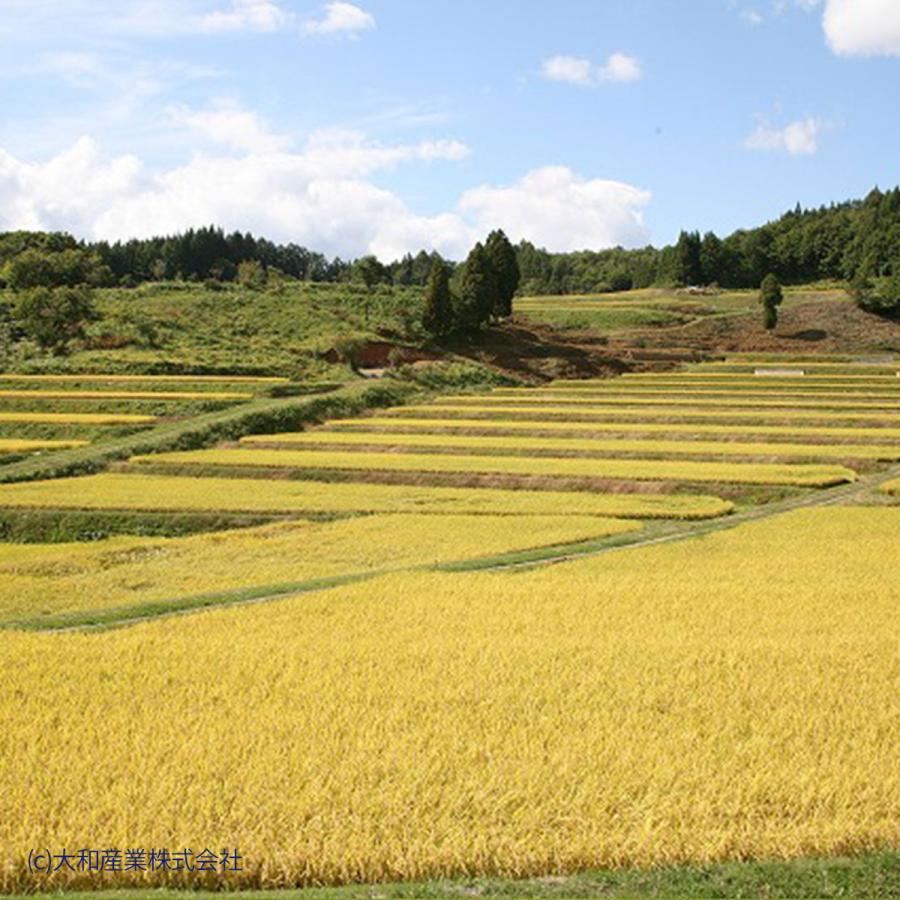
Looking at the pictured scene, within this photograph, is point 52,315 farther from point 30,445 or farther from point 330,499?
point 330,499

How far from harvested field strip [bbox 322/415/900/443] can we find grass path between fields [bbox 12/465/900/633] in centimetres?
720

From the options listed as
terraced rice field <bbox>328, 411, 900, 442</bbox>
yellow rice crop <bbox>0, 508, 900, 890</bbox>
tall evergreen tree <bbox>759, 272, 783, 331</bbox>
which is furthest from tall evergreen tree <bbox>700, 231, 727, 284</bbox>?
yellow rice crop <bbox>0, 508, 900, 890</bbox>

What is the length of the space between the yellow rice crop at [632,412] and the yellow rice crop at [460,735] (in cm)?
3100

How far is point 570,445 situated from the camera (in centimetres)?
4422

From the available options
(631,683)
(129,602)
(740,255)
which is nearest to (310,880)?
(631,683)

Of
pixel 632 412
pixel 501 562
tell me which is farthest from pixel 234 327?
pixel 501 562

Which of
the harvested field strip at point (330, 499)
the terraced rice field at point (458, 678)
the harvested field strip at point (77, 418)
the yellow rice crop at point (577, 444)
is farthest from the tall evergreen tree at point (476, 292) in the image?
the terraced rice field at point (458, 678)

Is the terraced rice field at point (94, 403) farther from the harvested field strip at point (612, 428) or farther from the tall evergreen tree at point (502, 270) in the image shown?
the tall evergreen tree at point (502, 270)

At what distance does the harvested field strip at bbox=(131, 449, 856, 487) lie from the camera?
35.8 m

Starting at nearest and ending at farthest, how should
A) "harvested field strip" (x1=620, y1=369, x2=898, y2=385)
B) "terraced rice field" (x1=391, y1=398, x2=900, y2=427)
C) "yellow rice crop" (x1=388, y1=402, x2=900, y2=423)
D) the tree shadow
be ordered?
"terraced rice field" (x1=391, y1=398, x2=900, y2=427), "yellow rice crop" (x1=388, y1=402, x2=900, y2=423), "harvested field strip" (x1=620, y1=369, x2=898, y2=385), the tree shadow

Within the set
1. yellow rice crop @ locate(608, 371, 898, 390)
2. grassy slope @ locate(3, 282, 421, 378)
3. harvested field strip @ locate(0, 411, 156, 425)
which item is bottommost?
yellow rice crop @ locate(608, 371, 898, 390)

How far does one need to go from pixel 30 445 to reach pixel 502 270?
4420 cm

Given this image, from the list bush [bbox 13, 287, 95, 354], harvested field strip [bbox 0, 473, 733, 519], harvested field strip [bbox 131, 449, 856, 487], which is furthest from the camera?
bush [bbox 13, 287, 95, 354]

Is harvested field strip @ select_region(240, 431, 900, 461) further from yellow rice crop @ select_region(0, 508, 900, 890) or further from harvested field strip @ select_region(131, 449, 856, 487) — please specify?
yellow rice crop @ select_region(0, 508, 900, 890)
